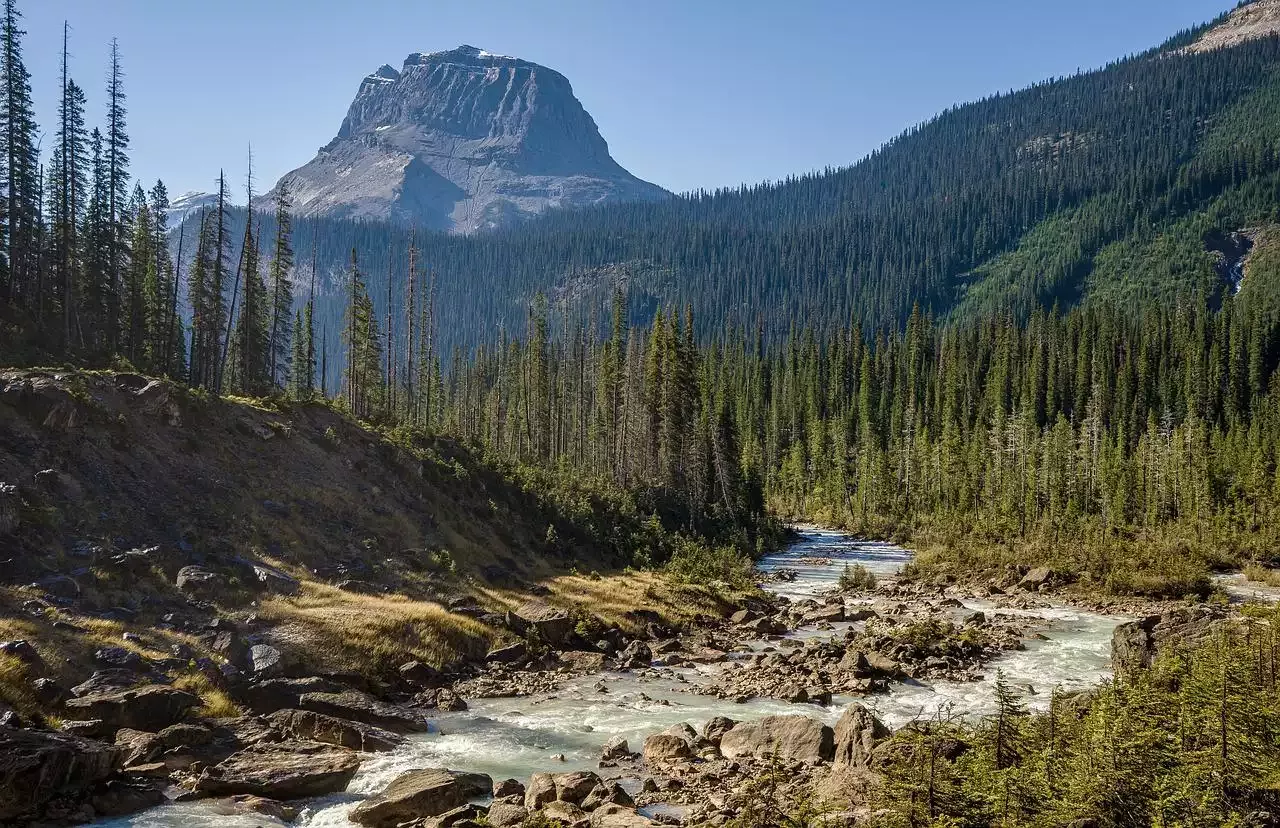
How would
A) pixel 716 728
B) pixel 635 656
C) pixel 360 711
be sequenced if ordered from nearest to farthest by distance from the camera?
→ pixel 716 728
pixel 360 711
pixel 635 656

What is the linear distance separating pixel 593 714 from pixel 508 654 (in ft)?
21.4

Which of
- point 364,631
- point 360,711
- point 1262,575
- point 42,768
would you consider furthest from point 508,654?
point 1262,575

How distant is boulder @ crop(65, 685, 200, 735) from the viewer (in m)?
18.2

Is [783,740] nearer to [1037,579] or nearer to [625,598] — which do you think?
[625,598]

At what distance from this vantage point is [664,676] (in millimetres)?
28047

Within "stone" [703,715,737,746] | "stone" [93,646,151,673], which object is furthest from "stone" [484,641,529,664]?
"stone" [93,646,151,673]

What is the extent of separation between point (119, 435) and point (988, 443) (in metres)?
92.2

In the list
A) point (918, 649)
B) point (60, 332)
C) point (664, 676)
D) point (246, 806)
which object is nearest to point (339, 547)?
point (664, 676)

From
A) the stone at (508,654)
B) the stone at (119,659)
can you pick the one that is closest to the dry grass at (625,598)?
the stone at (508,654)

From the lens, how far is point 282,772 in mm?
16891

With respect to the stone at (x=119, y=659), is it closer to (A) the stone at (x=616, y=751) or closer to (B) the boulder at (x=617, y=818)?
(A) the stone at (x=616, y=751)

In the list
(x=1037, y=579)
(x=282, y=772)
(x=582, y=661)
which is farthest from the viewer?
(x=1037, y=579)

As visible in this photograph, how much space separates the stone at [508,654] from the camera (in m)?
28.5

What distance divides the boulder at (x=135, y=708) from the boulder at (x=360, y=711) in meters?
2.95
